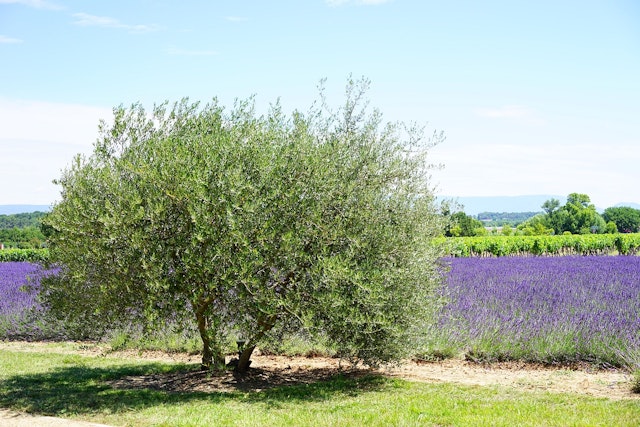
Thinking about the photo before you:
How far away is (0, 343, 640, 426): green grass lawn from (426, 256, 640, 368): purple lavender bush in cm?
134

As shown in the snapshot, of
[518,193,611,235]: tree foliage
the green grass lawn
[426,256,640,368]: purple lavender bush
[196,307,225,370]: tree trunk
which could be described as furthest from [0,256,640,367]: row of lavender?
[518,193,611,235]: tree foliage

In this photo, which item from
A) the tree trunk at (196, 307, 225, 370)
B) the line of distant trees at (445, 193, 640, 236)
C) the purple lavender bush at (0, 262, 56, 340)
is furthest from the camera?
the line of distant trees at (445, 193, 640, 236)

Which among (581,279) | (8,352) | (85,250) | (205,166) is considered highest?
(205,166)

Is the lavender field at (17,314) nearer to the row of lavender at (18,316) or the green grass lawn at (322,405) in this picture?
the row of lavender at (18,316)

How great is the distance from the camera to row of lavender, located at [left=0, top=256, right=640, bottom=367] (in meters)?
9.35

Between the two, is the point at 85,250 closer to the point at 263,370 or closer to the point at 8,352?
the point at 263,370

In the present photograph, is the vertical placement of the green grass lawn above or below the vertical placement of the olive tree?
below

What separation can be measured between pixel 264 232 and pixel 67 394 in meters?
3.50

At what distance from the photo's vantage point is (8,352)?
11.6m

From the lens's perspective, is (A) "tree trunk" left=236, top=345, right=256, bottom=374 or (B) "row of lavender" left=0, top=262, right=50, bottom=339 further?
(B) "row of lavender" left=0, top=262, right=50, bottom=339

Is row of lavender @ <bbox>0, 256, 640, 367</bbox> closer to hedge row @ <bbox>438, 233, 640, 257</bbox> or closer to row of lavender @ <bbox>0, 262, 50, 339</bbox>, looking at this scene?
row of lavender @ <bbox>0, 262, 50, 339</bbox>

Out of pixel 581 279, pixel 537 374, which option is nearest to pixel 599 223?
pixel 581 279

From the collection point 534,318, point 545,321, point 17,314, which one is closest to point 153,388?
point 545,321

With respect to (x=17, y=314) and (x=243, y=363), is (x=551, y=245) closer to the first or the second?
(x=17, y=314)
